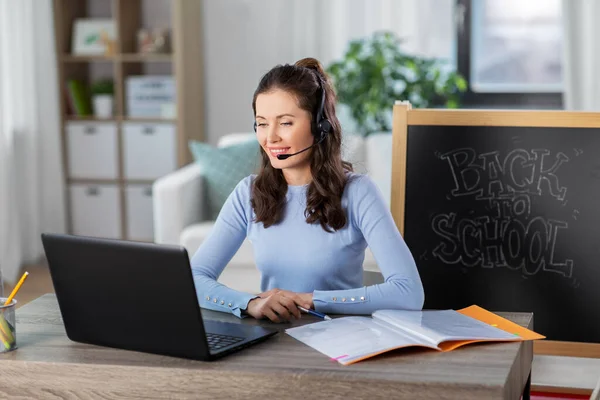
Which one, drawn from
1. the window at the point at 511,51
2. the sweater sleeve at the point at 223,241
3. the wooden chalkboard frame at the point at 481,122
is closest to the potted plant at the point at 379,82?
the window at the point at 511,51

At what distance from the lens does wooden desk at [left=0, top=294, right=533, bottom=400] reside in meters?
1.42

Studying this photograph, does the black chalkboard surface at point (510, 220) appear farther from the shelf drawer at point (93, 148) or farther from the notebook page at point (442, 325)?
the shelf drawer at point (93, 148)

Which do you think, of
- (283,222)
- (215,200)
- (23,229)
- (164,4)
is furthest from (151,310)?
(164,4)

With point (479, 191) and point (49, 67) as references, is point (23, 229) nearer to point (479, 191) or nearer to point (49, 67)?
point (49, 67)

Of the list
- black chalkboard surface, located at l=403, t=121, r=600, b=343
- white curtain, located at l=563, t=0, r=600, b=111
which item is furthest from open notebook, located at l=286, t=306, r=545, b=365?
white curtain, located at l=563, t=0, r=600, b=111

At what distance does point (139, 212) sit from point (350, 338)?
3738mm

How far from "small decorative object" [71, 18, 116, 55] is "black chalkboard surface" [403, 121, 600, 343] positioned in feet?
9.74

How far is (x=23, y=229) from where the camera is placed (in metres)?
4.93

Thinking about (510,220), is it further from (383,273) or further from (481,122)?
(383,273)

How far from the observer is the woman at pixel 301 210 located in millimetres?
1964

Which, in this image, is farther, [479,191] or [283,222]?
[479,191]

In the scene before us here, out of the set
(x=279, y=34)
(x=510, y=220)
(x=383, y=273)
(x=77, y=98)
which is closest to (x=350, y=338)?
(x=383, y=273)

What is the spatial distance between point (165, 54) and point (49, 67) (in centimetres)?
63

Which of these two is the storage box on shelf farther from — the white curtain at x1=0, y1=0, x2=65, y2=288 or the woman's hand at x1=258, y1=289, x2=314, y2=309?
the woman's hand at x1=258, y1=289, x2=314, y2=309
